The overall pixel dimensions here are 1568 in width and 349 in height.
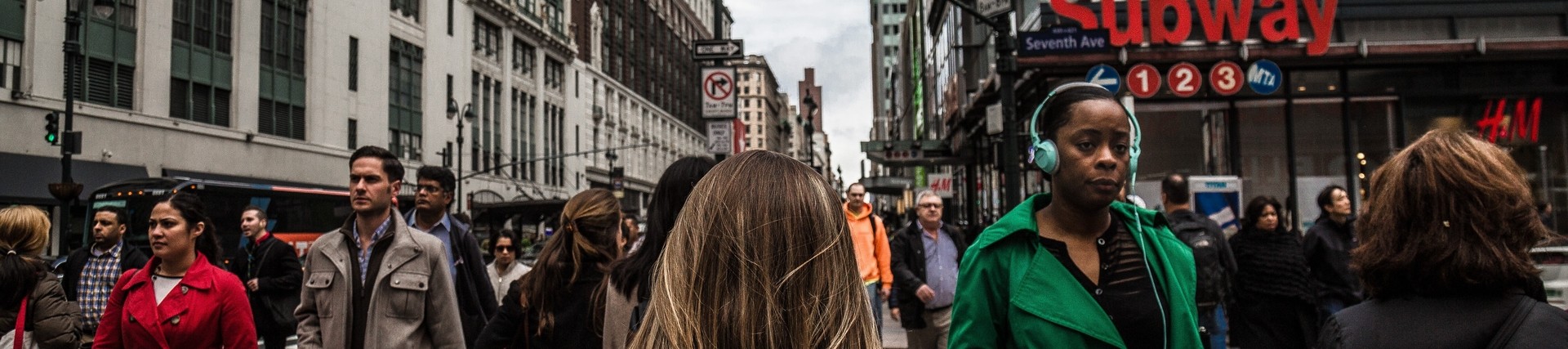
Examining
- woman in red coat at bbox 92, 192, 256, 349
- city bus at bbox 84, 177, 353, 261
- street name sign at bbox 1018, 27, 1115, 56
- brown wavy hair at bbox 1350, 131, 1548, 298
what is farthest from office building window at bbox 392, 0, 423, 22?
brown wavy hair at bbox 1350, 131, 1548, 298

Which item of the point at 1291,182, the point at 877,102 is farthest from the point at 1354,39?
the point at 877,102

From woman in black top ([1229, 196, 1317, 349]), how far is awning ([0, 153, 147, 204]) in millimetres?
27289

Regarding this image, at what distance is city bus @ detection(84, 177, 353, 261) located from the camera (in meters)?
23.4

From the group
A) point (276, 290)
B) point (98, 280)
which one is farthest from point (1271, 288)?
point (98, 280)

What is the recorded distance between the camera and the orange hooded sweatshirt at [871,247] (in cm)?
941

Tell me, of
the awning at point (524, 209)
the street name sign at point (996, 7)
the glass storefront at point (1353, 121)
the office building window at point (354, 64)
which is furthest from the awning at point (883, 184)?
the street name sign at point (996, 7)

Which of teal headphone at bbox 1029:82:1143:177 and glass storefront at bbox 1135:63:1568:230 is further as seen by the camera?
glass storefront at bbox 1135:63:1568:230

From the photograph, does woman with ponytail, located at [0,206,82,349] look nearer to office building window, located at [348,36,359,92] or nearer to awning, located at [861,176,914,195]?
awning, located at [861,176,914,195]

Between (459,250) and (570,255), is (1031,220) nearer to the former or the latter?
(570,255)

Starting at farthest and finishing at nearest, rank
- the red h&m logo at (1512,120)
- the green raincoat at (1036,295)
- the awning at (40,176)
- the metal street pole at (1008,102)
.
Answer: the awning at (40,176), the red h&m logo at (1512,120), the metal street pole at (1008,102), the green raincoat at (1036,295)

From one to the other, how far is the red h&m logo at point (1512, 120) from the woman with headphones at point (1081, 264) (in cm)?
2273

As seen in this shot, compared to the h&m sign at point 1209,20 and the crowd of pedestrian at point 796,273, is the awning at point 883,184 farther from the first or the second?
the crowd of pedestrian at point 796,273

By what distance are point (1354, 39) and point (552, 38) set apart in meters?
51.7

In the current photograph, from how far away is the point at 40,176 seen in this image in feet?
90.9
